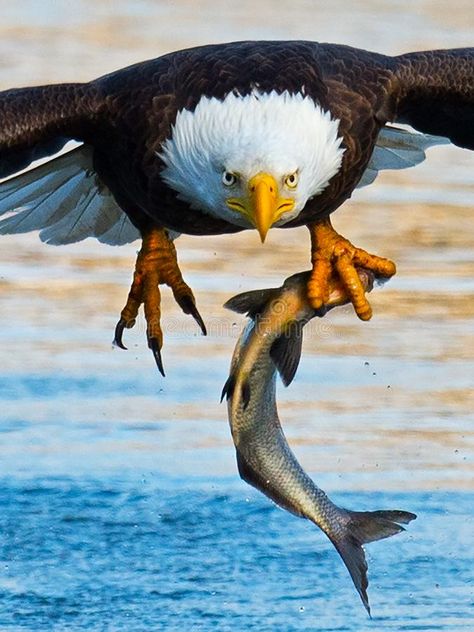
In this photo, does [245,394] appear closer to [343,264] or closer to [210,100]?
[343,264]

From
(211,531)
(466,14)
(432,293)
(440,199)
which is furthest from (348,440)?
(466,14)

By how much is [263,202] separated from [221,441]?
214 cm

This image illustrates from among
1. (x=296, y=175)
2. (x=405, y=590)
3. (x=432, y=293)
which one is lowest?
(x=405, y=590)

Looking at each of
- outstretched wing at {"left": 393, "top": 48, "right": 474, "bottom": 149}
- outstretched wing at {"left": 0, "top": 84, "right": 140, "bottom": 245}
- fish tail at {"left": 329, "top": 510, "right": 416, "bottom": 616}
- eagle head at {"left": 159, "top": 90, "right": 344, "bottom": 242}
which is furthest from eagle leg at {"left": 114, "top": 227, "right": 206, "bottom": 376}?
fish tail at {"left": 329, "top": 510, "right": 416, "bottom": 616}

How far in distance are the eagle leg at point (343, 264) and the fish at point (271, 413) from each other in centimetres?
32

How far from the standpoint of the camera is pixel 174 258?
6.65m

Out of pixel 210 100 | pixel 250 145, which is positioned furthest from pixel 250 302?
pixel 210 100

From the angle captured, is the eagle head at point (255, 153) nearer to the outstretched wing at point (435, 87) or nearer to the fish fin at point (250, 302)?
the fish fin at point (250, 302)

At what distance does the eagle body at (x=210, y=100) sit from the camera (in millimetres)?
5848

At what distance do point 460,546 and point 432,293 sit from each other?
8.16 ft

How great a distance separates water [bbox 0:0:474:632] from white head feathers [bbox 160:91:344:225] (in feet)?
4.11

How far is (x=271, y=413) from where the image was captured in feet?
19.1

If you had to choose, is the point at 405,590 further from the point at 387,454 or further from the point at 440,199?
the point at 440,199

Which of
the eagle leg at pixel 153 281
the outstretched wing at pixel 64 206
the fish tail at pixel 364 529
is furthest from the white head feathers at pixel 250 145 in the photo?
the outstretched wing at pixel 64 206
